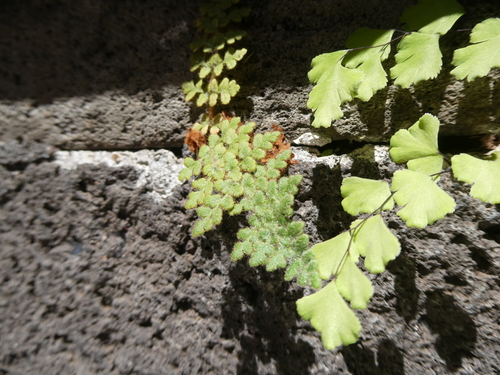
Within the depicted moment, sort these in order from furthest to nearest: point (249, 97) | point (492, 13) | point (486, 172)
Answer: point (249, 97), point (492, 13), point (486, 172)

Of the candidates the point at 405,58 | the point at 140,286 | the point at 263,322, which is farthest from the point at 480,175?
the point at 140,286

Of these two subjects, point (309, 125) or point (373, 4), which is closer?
point (373, 4)

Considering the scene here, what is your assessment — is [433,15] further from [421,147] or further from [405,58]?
[421,147]

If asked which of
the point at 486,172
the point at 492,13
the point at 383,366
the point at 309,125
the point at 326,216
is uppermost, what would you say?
the point at 492,13

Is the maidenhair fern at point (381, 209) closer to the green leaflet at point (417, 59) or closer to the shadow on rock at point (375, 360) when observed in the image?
the green leaflet at point (417, 59)

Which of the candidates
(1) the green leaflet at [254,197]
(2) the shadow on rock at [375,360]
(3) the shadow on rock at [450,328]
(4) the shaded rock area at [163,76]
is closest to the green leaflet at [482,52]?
(4) the shaded rock area at [163,76]

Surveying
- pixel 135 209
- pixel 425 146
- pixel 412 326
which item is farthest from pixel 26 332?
pixel 425 146

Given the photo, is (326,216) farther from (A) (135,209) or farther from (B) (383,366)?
(A) (135,209)
